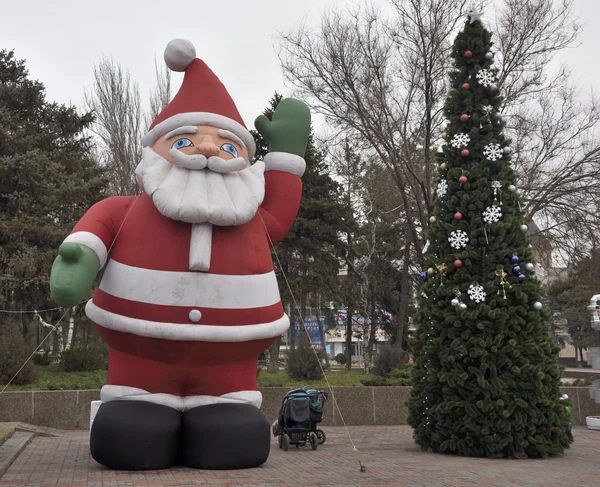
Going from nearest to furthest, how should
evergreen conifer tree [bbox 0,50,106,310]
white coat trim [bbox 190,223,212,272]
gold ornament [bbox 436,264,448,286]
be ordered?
1. white coat trim [bbox 190,223,212,272]
2. gold ornament [bbox 436,264,448,286]
3. evergreen conifer tree [bbox 0,50,106,310]

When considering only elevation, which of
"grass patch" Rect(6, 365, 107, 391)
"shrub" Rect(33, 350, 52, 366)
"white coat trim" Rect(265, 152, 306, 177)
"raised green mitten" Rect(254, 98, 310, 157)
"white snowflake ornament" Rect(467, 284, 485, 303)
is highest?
"raised green mitten" Rect(254, 98, 310, 157)

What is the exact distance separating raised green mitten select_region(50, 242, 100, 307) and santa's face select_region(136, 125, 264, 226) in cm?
88

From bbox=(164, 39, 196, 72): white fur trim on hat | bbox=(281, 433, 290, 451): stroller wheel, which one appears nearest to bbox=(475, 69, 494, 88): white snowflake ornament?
bbox=(164, 39, 196, 72): white fur trim on hat

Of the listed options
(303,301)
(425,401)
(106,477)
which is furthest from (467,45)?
(303,301)

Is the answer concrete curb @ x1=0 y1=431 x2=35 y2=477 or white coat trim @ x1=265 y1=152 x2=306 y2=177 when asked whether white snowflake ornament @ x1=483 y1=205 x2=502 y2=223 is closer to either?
white coat trim @ x1=265 y1=152 x2=306 y2=177

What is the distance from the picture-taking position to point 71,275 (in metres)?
6.04

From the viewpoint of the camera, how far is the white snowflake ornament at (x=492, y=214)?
8156 mm

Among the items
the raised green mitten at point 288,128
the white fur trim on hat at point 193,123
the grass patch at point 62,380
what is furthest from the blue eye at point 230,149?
the grass patch at point 62,380

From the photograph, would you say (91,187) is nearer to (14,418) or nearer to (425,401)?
(14,418)

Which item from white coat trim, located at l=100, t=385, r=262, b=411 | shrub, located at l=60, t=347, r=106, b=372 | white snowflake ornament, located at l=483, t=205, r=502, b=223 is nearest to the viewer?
white coat trim, located at l=100, t=385, r=262, b=411

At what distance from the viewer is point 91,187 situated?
1812 centimetres

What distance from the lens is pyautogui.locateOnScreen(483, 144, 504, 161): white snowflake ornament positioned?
8.34 meters

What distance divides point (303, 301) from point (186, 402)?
1545cm

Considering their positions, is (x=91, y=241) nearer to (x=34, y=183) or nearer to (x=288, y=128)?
(x=288, y=128)
